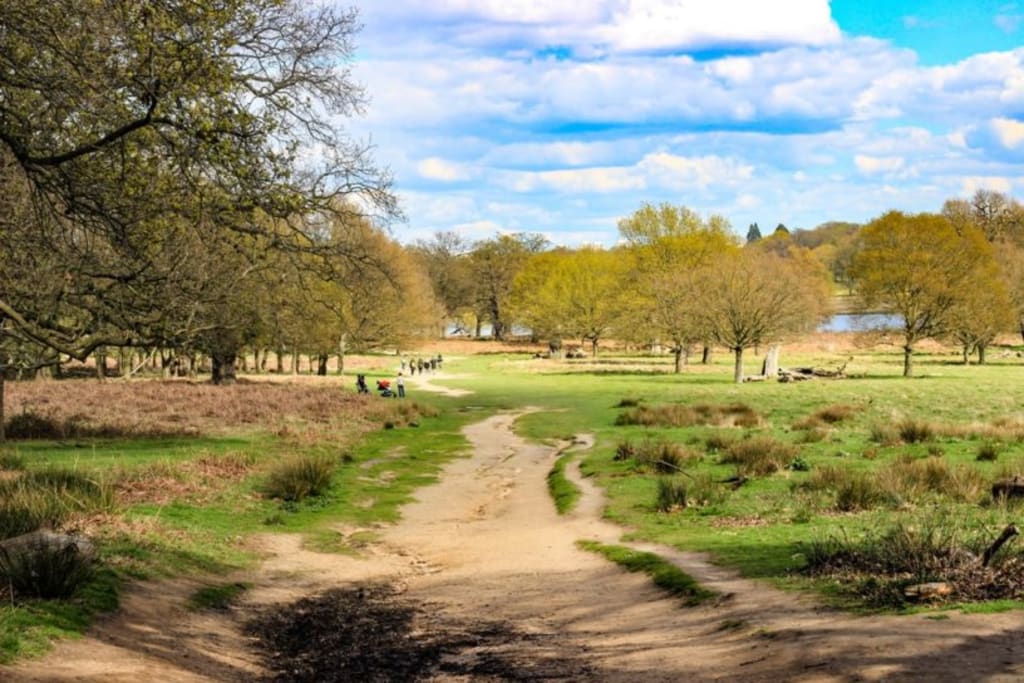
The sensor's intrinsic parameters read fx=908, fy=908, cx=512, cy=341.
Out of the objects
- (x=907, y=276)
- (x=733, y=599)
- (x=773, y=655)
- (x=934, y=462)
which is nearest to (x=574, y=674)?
(x=773, y=655)

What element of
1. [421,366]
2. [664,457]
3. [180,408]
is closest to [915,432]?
[664,457]

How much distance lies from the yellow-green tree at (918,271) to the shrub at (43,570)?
2439 inches

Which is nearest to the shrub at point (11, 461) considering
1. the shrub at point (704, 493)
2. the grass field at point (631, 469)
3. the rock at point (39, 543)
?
the grass field at point (631, 469)

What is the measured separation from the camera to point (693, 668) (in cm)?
902

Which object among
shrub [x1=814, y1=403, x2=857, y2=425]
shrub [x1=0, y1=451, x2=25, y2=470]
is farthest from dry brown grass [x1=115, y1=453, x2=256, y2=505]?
shrub [x1=814, y1=403, x2=857, y2=425]

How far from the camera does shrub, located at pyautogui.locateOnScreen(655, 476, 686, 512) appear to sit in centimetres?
1908

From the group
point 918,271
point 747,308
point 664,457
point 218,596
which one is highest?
point 918,271

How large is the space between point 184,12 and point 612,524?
39.6ft

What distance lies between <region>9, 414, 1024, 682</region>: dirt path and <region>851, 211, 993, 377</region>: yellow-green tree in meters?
52.2

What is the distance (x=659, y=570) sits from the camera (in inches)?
529

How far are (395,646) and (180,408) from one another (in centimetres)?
2492

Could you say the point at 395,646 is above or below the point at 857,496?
below

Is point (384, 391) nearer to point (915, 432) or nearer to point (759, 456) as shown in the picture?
point (759, 456)

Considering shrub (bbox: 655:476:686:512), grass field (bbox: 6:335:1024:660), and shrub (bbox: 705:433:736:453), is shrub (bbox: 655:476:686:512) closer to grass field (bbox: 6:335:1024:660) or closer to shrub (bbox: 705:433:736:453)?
grass field (bbox: 6:335:1024:660)
